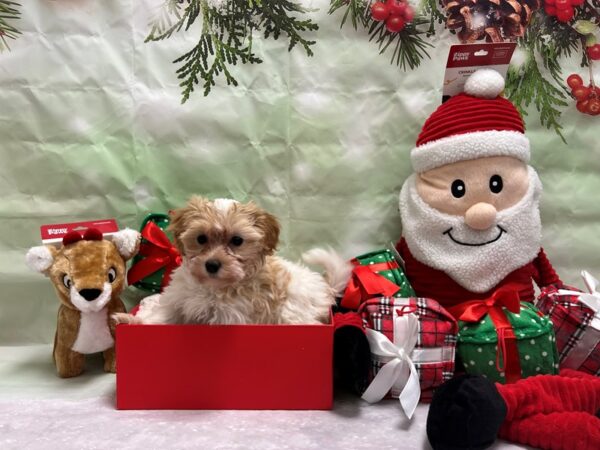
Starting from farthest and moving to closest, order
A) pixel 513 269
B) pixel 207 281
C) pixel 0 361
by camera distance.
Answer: pixel 0 361 → pixel 513 269 → pixel 207 281

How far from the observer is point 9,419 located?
112cm

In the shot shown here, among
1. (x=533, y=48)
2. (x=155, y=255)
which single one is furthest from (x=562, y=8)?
(x=155, y=255)

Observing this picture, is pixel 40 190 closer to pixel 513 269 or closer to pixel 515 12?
pixel 513 269

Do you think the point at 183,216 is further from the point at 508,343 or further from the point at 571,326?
the point at 571,326

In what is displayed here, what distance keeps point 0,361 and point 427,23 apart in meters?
1.43

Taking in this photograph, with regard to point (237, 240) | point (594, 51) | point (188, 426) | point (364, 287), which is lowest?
point (188, 426)

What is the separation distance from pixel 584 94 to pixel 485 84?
16.0 inches

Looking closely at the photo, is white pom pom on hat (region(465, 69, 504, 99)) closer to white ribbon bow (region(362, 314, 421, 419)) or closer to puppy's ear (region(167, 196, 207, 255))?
white ribbon bow (region(362, 314, 421, 419))

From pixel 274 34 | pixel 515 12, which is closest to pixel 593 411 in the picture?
pixel 515 12

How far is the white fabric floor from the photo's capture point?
1.02 metres

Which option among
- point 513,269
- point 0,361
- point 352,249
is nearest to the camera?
point 513,269

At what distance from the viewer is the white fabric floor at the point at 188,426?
3.35ft

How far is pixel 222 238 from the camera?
1.11 meters

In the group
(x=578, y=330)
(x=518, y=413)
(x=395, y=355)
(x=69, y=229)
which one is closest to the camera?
(x=518, y=413)
